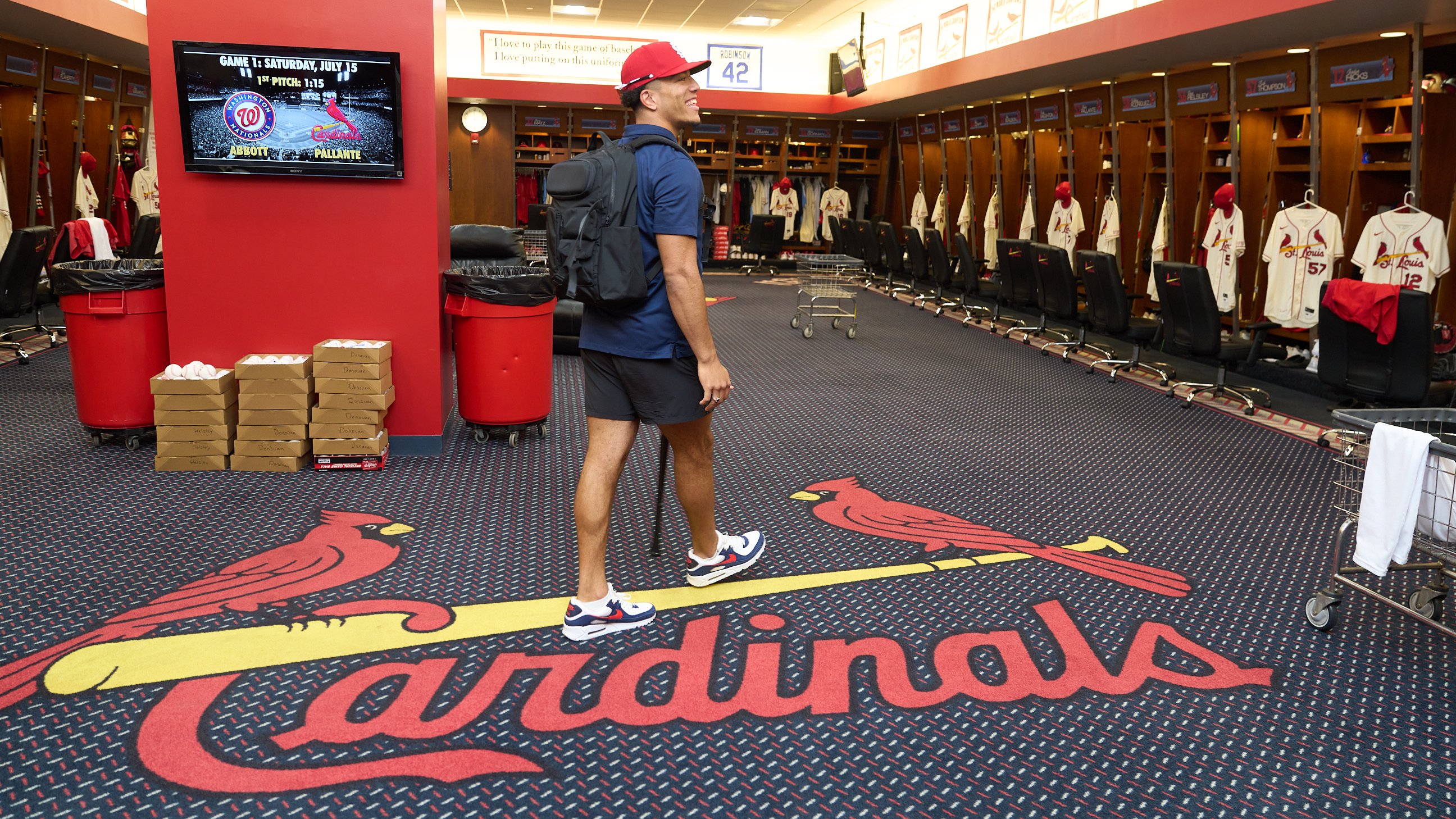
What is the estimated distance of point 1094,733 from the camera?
2295mm

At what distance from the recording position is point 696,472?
288 cm

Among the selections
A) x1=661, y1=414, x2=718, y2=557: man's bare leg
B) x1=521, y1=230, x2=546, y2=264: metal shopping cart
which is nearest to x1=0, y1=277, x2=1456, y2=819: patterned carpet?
x1=661, y1=414, x2=718, y2=557: man's bare leg

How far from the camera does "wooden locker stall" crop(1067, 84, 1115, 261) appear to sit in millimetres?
10383

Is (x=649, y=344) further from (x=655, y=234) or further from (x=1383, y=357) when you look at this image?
(x=1383, y=357)

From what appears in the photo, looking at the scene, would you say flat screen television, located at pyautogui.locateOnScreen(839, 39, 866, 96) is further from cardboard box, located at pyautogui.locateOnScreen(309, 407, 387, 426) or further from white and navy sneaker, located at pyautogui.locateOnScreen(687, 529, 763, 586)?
white and navy sneaker, located at pyautogui.locateOnScreen(687, 529, 763, 586)

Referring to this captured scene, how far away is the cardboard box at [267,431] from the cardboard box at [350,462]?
0.47 feet

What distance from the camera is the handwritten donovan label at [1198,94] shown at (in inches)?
342

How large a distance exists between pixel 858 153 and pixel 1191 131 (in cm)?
842

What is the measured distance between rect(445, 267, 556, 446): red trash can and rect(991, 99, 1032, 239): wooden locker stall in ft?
29.3

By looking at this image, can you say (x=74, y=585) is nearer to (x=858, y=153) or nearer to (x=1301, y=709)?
(x=1301, y=709)

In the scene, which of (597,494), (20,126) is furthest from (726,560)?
(20,126)

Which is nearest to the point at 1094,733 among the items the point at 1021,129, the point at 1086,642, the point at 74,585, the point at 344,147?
the point at 1086,642

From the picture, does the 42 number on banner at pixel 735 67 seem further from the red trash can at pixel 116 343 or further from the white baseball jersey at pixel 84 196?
the red trash can at pixel 116 343

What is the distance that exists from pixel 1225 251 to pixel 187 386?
7.67 metres
